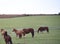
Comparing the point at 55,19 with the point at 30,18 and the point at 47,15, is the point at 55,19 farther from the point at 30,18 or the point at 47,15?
the point at 30,18

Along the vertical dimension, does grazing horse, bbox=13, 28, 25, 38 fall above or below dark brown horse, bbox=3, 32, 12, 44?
above

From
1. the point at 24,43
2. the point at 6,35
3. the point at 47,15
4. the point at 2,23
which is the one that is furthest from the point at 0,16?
the point at 47,15

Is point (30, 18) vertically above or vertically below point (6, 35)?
above

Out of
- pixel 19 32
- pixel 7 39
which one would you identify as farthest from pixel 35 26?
pixel 7 39

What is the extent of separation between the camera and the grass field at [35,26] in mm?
1112

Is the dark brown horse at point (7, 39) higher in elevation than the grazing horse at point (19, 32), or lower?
lower

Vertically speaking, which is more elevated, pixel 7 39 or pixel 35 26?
pixel 35 26

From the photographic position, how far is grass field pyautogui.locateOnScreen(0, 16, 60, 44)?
3.65 ft

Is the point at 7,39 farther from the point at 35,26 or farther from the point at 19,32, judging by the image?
the point at 35,26

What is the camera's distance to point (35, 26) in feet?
3.68

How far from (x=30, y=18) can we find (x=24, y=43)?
229 millimetres
